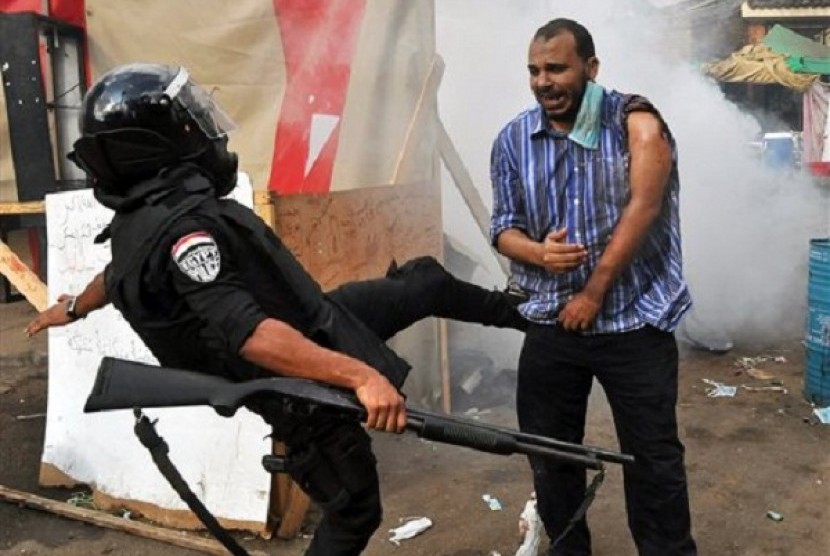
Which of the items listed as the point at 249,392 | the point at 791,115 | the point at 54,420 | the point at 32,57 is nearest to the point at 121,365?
the point at 249,392

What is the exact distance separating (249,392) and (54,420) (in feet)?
8.93

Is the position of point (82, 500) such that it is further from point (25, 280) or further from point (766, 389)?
point (766, 389)

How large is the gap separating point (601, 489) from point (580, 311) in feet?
5.60

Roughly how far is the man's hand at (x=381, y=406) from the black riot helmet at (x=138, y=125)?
2.52 feet

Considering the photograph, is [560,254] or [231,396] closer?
[231,396]

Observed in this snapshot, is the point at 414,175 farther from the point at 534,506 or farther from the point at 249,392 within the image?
the point at 249,392

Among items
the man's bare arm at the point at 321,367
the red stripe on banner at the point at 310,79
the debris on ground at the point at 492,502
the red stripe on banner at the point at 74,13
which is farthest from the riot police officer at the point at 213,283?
the red stripe on banner at the point at 74,13

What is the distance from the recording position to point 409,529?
3.64 metres

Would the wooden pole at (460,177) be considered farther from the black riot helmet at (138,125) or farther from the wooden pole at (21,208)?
the black riot helmet at (138,125)

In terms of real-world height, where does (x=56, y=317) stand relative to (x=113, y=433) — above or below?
above

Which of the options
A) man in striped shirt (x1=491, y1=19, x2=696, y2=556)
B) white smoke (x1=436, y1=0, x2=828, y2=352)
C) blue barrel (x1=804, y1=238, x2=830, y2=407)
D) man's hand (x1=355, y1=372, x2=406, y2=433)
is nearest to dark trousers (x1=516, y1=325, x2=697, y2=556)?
man in striped shirt (x1=491, y1=19, x2=696, y2=556)

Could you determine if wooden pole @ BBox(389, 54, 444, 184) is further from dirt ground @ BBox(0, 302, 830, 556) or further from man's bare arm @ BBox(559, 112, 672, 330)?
man's bare arm @ BBox(559, 112, 672, 330)

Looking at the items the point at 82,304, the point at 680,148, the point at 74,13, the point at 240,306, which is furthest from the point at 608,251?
the point at 680,148

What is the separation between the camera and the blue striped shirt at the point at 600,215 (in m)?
2.57
